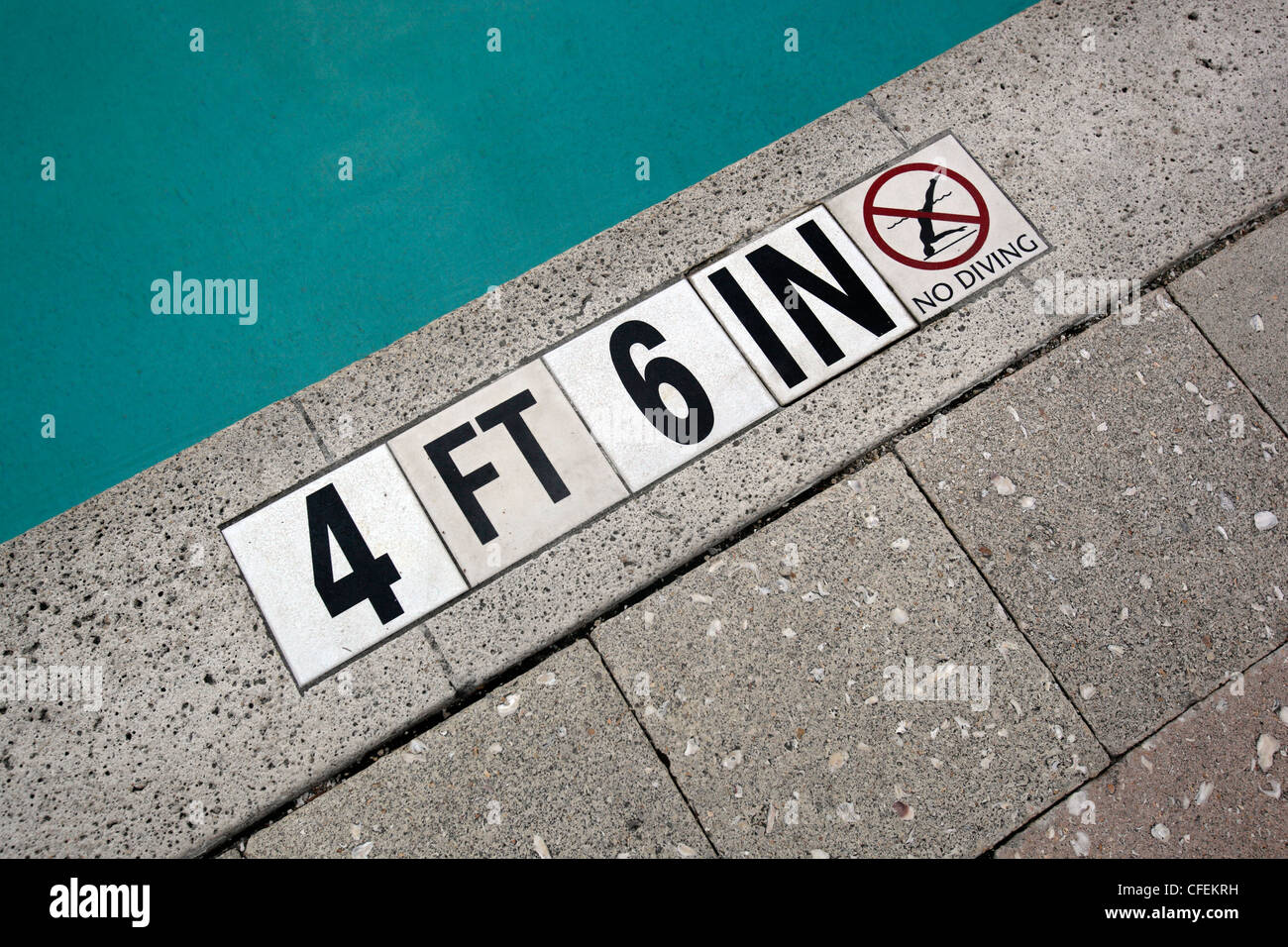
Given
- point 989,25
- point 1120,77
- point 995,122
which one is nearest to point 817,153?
point 995,122

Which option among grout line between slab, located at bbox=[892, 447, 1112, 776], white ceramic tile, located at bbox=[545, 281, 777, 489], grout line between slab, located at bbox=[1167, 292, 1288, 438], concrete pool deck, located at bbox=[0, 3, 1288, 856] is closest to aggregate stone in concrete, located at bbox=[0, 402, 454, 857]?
concrete pool deck, located at bbox=[0, 3, 1288, 856]

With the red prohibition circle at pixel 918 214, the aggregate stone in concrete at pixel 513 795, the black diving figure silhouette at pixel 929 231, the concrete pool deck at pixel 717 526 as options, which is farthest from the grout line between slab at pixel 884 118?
the aggregate stone in concrete at pixel 513 795

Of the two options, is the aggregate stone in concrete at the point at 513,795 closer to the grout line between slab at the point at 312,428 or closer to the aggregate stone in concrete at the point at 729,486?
the aggregate stone in concrete at the point at 729,486

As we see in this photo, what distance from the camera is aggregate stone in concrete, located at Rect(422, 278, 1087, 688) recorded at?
2.89 meters

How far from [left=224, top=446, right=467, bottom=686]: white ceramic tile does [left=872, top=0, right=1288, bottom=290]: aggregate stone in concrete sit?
8.91ft

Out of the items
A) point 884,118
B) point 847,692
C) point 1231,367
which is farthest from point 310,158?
point 1231,367

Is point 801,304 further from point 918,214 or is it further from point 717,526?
point 717,526

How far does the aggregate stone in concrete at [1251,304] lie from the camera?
3195mm

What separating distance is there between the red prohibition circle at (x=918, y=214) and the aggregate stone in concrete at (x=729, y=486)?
217 mm

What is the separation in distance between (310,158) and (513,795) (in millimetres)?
2852

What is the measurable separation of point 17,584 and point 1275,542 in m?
4.72

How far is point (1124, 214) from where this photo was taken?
3385mm

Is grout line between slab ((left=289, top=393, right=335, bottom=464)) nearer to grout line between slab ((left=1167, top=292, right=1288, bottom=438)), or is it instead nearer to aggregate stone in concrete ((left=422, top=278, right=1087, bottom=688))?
aggregate stone in concrete ((left=422, top=278, right=1087, bottom=688))

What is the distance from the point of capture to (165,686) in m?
2.83
